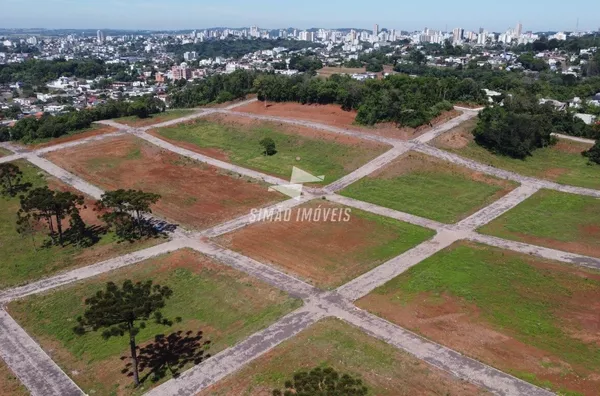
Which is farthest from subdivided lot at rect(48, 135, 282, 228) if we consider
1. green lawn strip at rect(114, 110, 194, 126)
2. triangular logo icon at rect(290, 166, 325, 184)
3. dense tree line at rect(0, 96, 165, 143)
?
green lawn strip at rect(114, 110, 194, 126)

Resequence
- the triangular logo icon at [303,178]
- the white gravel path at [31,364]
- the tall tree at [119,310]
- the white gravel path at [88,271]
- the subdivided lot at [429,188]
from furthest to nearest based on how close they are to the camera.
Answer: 1. the triangular logo icon at [303,178]
2. the subdivided lot at [429,188]
3. the white gravel path at [88,271]
4. the white gravel path at [31,364]
5. the tall tree at [119,310]

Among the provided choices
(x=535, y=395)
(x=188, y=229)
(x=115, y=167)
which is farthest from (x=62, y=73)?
(x=535, y=395)

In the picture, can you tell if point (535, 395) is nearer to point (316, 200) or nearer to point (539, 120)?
point (316, 200)

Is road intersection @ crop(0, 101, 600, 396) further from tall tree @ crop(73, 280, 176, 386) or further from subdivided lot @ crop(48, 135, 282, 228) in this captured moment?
tall tree @ crop(73, 280, 176, 386)

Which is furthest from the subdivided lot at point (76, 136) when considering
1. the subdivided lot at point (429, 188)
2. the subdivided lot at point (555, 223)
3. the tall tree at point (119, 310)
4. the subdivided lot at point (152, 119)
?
the subdivided lot at point (555, 223)

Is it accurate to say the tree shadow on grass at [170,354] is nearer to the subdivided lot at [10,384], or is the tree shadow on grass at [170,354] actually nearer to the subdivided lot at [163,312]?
the subdivided lot at [163,312]
